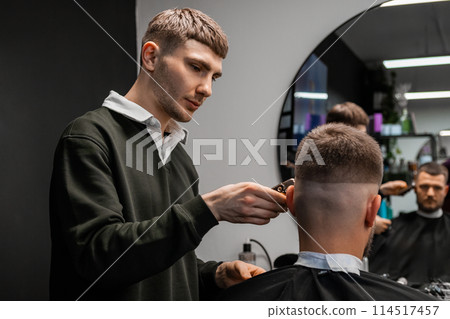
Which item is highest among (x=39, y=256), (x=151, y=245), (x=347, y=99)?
(x=347, y=99)

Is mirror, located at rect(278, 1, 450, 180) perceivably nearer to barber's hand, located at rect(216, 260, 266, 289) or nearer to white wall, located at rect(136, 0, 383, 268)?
white wall, located at rect(136, 0, 383, 268)

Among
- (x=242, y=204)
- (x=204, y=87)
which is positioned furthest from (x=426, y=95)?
(x=242, y=204)

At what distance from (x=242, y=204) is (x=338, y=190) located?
1.11 feet

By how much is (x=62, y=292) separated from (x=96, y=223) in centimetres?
32

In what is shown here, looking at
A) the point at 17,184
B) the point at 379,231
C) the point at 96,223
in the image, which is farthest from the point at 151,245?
the point at 379,231

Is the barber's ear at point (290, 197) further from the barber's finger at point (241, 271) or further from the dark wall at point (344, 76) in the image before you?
the dark wall at point (344, 76)

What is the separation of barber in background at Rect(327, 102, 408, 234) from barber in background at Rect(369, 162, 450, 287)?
0.05m

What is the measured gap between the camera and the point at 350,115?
2.32 m

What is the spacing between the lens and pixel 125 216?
117 cm

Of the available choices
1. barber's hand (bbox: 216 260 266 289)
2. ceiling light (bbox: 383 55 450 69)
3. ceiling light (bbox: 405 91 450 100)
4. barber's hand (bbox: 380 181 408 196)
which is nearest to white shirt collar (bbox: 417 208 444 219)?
barber's hand (bbox: 380 181 408 196)

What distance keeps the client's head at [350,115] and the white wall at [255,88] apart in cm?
34

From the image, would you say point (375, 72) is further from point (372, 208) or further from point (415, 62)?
point (372, 208)
